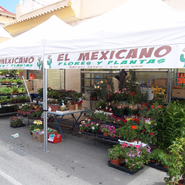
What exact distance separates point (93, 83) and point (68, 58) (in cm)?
527

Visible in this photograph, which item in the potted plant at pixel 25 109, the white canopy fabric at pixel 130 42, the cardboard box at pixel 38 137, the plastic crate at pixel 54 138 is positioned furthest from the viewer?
the potted plant at pixel 25 109

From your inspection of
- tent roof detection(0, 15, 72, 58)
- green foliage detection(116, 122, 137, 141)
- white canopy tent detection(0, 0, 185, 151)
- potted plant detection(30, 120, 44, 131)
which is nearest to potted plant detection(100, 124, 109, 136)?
green foliage detection(116, 122, 137, 141)

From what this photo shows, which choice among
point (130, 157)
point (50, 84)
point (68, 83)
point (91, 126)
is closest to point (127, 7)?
point (91, 126)

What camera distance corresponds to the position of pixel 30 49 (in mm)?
5297

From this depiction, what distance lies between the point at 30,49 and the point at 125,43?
9.37 ft

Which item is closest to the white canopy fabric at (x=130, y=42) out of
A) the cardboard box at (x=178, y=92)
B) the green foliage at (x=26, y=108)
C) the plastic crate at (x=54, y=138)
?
the plastic crate at (x=54, y=138)

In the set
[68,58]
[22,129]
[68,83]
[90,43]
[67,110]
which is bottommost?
[22,129]

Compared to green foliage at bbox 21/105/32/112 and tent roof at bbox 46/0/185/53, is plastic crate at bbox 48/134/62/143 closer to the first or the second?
green foliage at bbox 21/105/32/112

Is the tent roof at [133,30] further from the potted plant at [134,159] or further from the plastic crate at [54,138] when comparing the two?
the plastic crate at [54,138]

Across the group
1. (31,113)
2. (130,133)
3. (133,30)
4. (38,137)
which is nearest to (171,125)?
(130,133)

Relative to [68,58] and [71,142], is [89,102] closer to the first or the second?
[71,142]

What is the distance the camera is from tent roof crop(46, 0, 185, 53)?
10.7ft

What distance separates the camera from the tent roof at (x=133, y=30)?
3252 mm

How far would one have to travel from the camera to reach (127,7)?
4.92 meters
